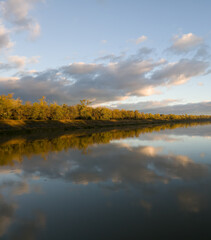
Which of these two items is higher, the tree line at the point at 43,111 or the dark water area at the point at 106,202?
the tree line at the point at 43,111

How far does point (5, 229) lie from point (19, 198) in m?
2.45

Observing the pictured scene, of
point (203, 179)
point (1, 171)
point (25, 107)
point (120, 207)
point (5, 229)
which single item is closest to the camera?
point (5, 229)

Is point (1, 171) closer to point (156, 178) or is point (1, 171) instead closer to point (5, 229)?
point (5, 229)

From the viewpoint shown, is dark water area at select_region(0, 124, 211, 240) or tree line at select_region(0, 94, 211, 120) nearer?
dark water area at select_region(0, 124, 211, 240)

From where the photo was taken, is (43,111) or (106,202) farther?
(43,111)

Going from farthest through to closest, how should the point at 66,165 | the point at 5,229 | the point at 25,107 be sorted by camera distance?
the point at 25,107 < the point at 66,165 < the point at 5,229

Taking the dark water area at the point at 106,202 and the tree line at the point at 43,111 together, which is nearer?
the dark water area at the point at 106,202

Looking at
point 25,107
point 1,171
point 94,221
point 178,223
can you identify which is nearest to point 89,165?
point 1,171

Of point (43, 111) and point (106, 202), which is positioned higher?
point (43, 111)

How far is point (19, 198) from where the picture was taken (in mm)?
8328

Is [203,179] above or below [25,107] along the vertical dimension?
below

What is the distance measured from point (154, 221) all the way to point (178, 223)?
2.67ft

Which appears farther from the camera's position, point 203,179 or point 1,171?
point 1,171

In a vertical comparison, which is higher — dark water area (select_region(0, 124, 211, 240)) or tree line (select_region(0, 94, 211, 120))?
tree line (select_region(0, 94, 211, 120))
